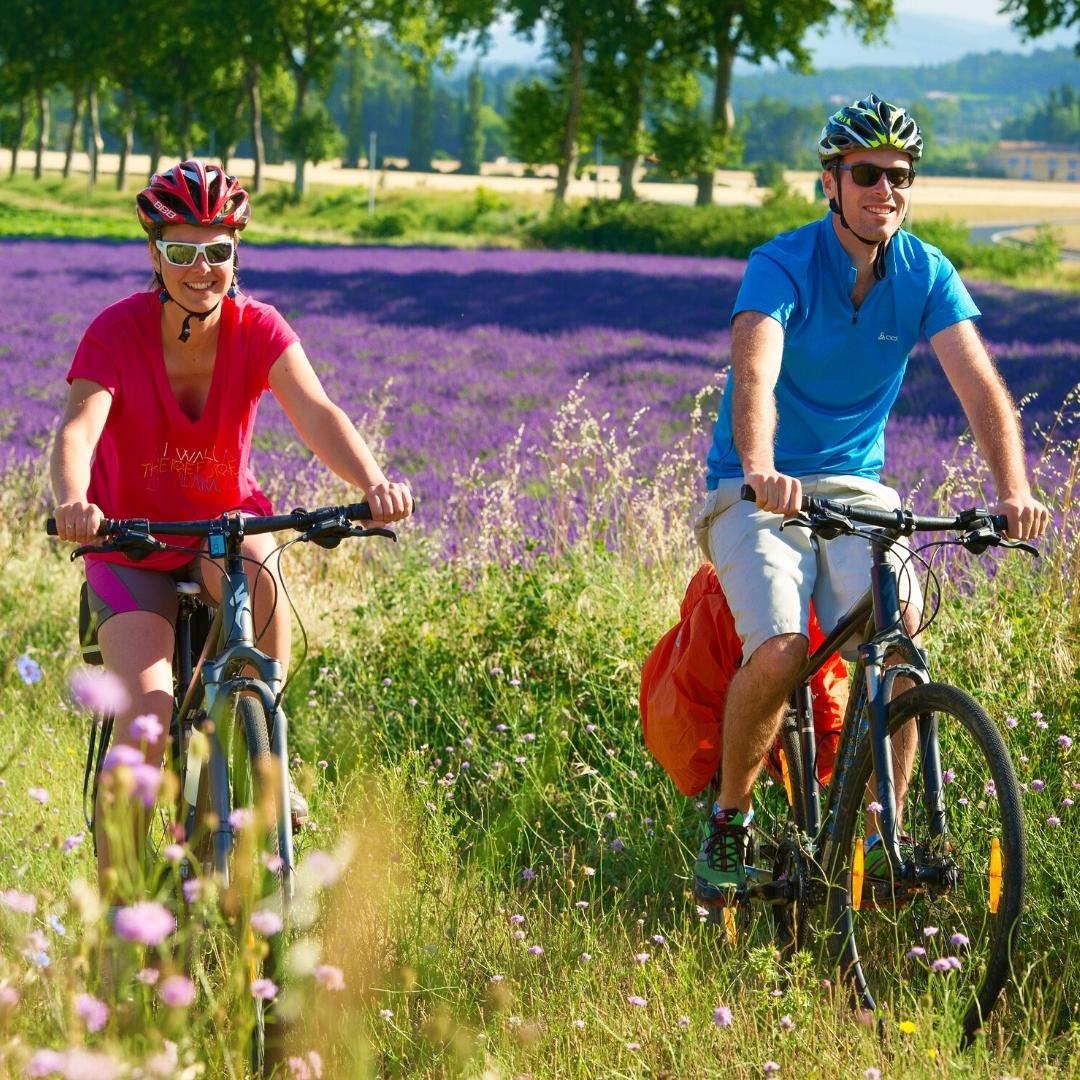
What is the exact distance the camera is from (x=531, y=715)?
4.84 metres

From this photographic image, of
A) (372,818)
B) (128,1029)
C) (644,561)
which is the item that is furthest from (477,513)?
(128,1029)

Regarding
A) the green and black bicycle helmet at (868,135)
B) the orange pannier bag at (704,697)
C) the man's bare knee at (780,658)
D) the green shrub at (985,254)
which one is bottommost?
the orange pannier bag at (704,697)

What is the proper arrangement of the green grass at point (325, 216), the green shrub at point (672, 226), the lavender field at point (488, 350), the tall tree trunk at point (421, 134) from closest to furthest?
the lavender field at point (488, 350), the green shrub at point (672, 226), the green grass at point (325, 216), the tall tree trunk at point (421, 134)

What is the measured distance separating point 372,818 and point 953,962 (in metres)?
1.93

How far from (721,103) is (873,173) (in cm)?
4505

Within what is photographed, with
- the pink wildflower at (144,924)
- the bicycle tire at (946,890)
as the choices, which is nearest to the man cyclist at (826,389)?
the bicycle tire at (946,890)

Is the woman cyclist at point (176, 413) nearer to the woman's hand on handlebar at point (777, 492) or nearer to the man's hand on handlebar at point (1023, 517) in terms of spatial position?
the woman's hand on handlebar at point (777, 492)

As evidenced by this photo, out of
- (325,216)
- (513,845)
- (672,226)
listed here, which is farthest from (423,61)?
(513,845)

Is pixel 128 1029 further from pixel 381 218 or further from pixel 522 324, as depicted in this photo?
pixel 381 218

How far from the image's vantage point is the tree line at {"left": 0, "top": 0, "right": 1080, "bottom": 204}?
46156mm

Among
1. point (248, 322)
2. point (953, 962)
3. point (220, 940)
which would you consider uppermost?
point (248, 322)

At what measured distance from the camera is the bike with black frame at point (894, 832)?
300 cm

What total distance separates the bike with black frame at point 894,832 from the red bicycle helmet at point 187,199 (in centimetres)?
129

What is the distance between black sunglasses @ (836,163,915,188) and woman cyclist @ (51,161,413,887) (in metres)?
1.28
